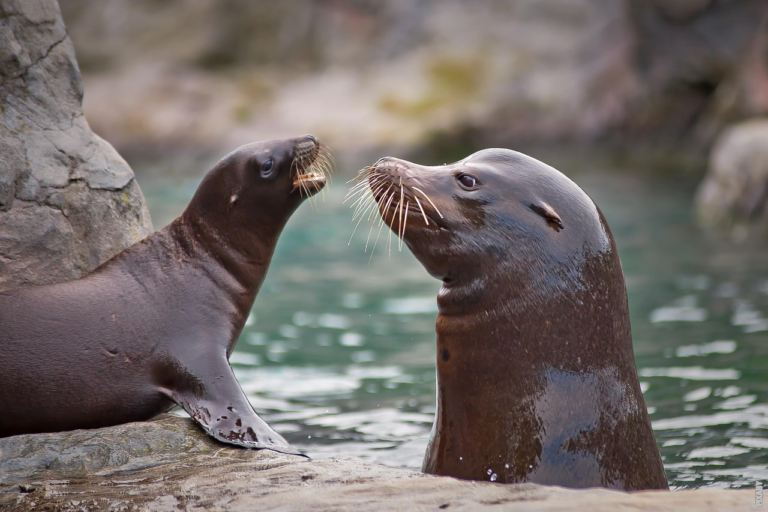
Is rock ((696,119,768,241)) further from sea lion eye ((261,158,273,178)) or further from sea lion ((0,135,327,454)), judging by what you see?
sea lion ((0,135,327,454))

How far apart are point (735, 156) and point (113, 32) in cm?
1522

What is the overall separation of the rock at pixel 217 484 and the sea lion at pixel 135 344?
156 mm

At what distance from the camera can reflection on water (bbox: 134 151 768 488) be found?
4.96m

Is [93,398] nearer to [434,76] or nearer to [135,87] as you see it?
[434,76]

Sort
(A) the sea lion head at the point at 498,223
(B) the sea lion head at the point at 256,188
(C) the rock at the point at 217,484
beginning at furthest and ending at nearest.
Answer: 1. (B) the sea lion head at the point at 256,188
2. (A) the sea lion head at the point at 498,223
3. (C) the rock at the point at 217,484

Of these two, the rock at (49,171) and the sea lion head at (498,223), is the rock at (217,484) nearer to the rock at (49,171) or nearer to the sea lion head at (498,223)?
the sea lion head at (498,223)

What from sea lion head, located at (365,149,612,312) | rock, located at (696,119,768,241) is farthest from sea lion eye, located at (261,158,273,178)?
rock, located at (696,119,768,241)

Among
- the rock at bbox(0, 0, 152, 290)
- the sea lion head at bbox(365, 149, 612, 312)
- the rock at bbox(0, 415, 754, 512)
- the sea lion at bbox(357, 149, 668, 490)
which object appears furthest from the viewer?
the rock at bbox(0, 0, 152, 290)

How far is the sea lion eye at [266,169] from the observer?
15.9ft

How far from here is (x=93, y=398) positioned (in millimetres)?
3926

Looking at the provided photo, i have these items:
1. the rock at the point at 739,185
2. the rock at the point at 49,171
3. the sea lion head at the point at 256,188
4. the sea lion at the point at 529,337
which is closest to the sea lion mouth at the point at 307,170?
the sea lion head at the point at 256,188

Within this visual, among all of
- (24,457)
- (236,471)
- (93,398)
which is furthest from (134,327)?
(236,471)

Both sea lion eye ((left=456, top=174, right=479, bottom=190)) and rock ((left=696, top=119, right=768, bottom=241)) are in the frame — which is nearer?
sea lion eye ((left=456, top=174, right=479, bottom=190))

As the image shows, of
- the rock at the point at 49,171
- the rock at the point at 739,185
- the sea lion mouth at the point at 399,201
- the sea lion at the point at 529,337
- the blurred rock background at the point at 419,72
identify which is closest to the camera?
the sea lion at the point at 529,337
